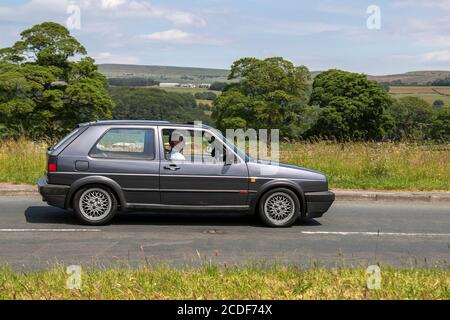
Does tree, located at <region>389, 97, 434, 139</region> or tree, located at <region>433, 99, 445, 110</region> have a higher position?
tree, located at <region>433, 99, 445, 110</region>

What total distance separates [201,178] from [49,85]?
53825 millimetres

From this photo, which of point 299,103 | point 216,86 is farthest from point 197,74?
point 299,103

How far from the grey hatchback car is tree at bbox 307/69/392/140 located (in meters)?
66.5

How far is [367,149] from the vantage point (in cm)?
1594

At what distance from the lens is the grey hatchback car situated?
9148 millimetres

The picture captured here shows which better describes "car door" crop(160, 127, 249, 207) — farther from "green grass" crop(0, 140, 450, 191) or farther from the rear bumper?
"green grass" crop(0, 140, 450, 191)

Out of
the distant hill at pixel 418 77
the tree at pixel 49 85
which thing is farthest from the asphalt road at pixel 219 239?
the distant hill at pixel 418 77

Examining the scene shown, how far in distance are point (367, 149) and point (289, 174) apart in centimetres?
719

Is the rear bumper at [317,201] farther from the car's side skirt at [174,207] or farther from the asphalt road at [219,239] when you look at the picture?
the car's side skirt at [174,207]

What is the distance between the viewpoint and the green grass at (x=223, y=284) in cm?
511

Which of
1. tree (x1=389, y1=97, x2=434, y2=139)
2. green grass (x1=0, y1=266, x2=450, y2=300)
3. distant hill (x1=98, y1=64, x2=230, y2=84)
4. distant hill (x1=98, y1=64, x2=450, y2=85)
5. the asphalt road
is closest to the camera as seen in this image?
green grass (x1=0, y1=266, x2=450, y2=300)

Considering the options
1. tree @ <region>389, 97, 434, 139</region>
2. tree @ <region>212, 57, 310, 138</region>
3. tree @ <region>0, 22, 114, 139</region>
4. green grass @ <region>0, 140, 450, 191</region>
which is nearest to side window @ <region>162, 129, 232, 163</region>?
green grass @ <region>0, 140, 450, 191</region>
